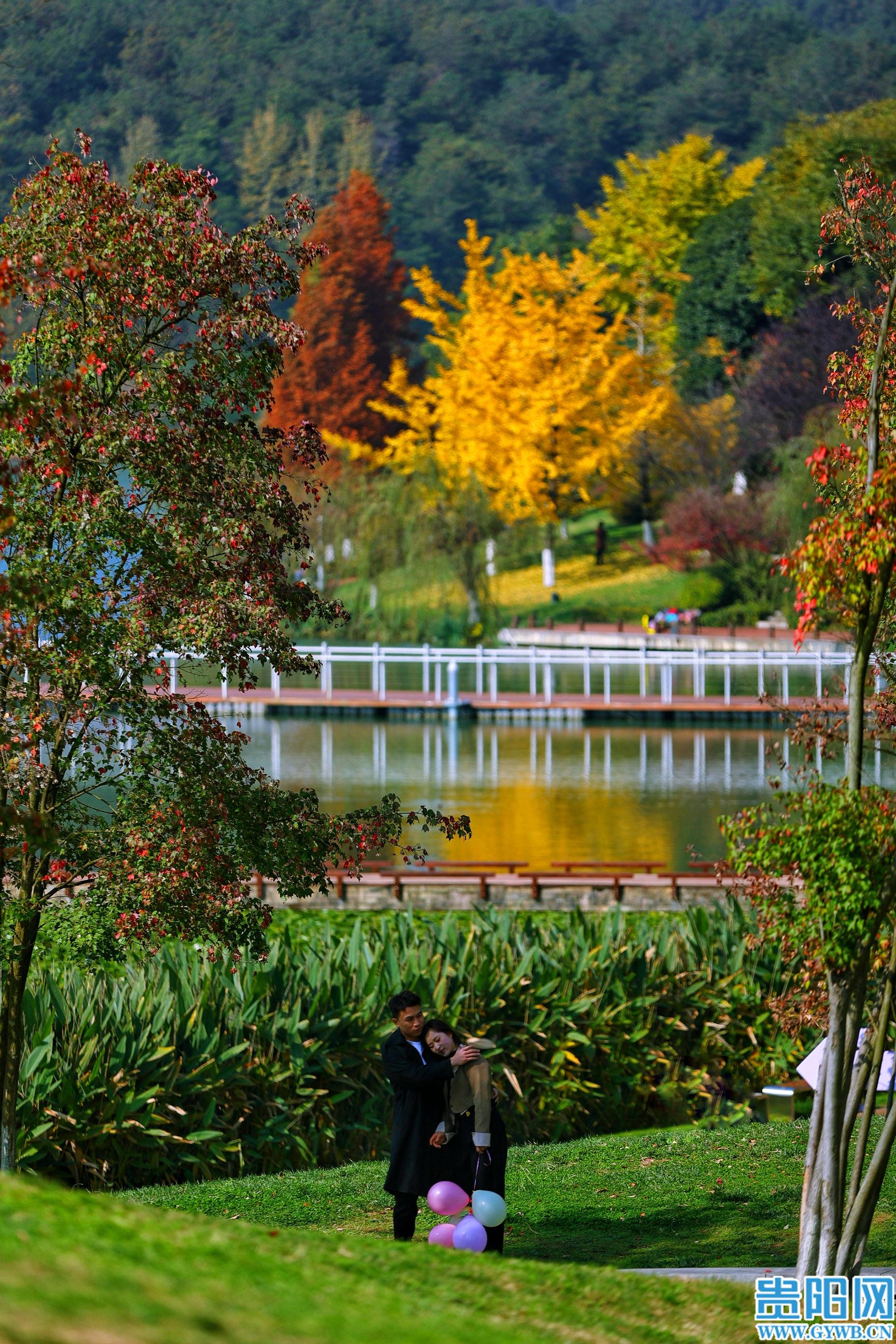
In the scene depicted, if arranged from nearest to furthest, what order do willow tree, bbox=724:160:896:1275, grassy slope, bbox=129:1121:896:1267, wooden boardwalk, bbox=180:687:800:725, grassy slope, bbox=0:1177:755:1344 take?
grassy slope, bbox=0:1177:755:1344, willow tree, bbox=724:160:896:1275, grassy slope, bbox=129:1121:896:1267, wooden boardwalk, bbox=180:687:800:725

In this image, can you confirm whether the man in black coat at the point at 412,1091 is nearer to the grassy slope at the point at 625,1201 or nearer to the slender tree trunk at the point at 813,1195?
the grassy slope at the point at 625,1201

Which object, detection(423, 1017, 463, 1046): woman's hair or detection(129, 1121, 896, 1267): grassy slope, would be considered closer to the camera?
detection(423, 1017, 463, 1046): woman's hair

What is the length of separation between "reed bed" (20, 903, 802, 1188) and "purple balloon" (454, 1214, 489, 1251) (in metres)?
3.27

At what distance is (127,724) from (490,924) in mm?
Answer: 5176

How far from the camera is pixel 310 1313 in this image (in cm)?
417

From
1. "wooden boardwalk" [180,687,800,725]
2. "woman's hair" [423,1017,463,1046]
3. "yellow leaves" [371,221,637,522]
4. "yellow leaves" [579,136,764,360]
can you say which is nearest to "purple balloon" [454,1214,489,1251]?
"woman's hair" [423,1017,463,1046]

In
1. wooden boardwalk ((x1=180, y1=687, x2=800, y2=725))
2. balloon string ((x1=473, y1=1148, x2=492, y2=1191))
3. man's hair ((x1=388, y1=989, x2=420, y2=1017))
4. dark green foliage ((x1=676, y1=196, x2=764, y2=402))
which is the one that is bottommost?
balloon string ((x1=473, y1=1148, x2=492, y2=1191))

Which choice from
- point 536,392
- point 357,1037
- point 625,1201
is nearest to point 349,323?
point 536,392

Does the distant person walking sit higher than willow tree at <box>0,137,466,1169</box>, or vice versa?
the distant person walking

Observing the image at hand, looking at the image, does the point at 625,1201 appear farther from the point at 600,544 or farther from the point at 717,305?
the point at 717,305

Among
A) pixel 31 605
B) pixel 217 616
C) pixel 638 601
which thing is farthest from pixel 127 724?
pixel 638 601

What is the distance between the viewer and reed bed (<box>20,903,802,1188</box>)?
973 centimetres

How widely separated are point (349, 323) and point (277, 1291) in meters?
72.3

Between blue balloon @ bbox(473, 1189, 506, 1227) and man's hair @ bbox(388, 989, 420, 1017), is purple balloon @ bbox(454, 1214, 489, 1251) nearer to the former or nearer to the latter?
blue balloon @ bbox(473, 1189, 506, 1227)
